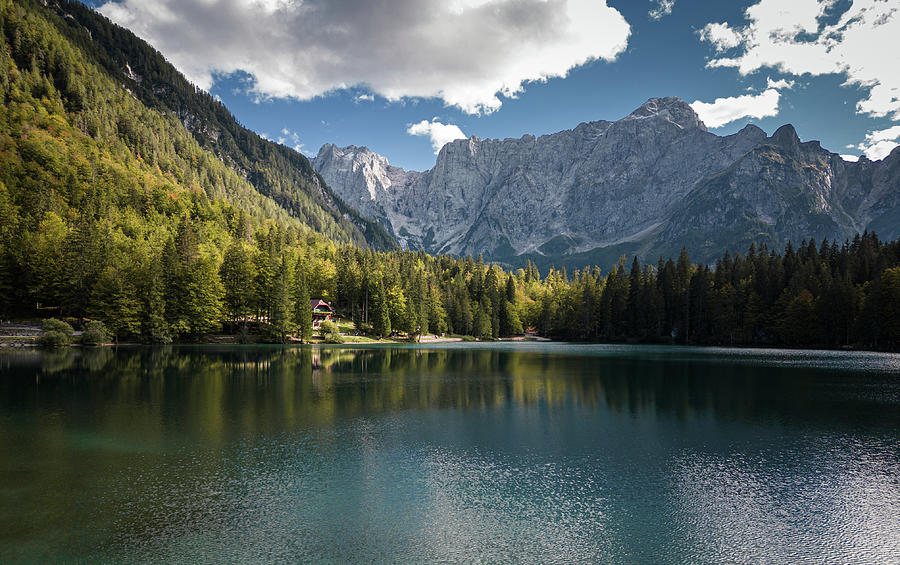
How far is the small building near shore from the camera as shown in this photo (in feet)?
378

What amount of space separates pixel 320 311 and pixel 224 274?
24780mm

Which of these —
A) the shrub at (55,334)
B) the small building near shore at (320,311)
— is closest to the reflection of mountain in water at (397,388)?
the shrub at (55,334)

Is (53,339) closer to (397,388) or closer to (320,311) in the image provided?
(320,311)

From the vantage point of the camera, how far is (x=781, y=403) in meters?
36.9

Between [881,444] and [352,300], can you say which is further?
[352,300]

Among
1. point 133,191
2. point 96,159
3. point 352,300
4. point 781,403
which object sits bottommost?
point 781,403

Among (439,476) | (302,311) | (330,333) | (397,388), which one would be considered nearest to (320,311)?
(330,333)

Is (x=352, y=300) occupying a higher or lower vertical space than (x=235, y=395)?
higher

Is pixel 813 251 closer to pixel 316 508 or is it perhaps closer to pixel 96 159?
pixel 316 508

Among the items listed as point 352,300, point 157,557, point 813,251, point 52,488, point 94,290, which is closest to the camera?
point 157,557

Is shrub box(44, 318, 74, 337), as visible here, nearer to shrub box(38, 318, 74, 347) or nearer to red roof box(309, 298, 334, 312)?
shrub box(38, 318, 74, 347)

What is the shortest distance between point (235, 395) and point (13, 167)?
128 metres

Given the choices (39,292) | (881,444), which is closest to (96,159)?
(39,292)

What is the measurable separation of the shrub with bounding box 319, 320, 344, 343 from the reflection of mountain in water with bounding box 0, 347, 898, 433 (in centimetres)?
4296
